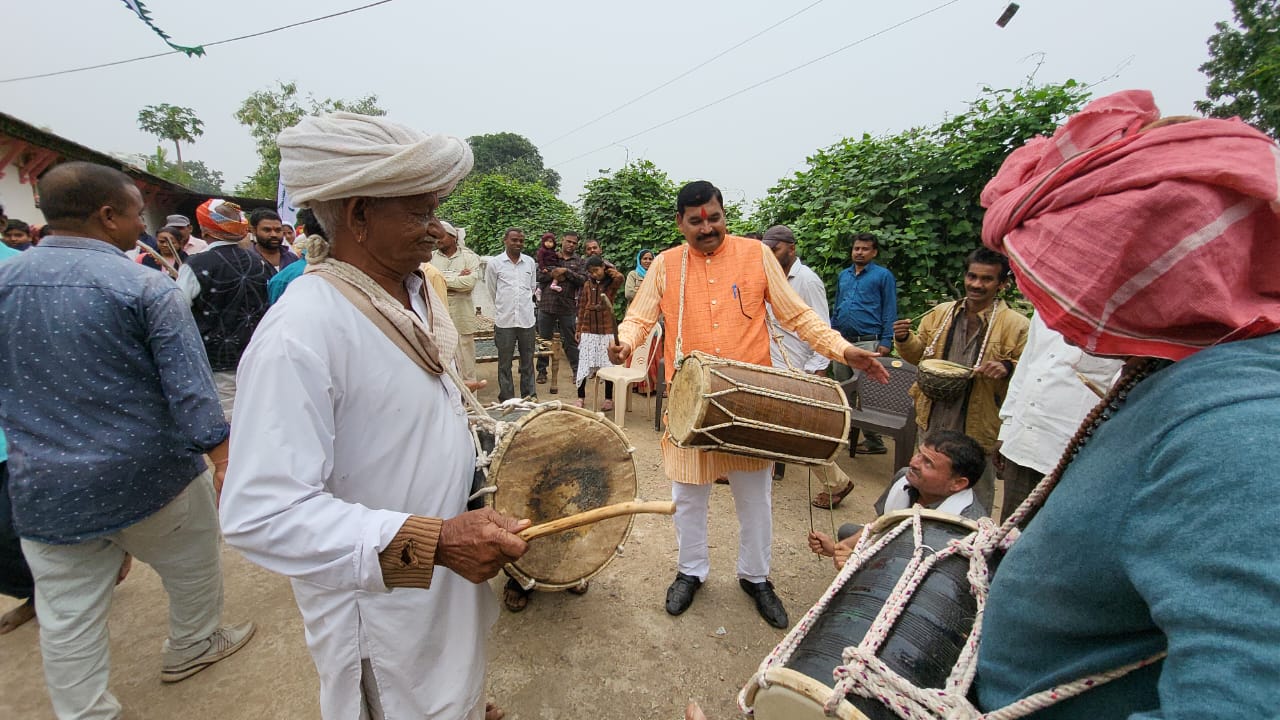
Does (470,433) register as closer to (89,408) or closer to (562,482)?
(562,482)

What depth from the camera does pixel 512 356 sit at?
734 cm

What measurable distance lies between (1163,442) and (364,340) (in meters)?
1.54

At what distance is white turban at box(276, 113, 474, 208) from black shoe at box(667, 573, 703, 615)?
2.65m

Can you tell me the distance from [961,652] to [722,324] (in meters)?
2.02

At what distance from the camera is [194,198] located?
67.6 feet

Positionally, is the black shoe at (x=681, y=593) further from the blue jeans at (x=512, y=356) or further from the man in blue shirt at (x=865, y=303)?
the blue jeans at (x=512, y=356)

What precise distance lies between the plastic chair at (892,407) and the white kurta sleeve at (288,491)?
3.91 m

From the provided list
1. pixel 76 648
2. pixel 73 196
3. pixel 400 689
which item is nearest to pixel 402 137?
pixel 400 689

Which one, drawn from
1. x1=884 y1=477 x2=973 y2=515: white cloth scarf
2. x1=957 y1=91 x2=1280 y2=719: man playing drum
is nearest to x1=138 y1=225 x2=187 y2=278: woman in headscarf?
x1=884 y1=477 x2=973 y2=515: white cloth scarf

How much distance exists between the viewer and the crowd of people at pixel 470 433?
0.67m

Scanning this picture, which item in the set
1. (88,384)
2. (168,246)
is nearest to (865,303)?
(88,384)

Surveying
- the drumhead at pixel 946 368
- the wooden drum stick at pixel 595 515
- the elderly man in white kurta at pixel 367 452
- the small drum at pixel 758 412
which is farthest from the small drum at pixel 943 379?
the elderly man in white kurta at pixel 367 452

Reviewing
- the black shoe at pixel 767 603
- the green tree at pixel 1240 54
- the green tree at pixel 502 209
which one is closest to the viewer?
the black shoe at pixel 767 603

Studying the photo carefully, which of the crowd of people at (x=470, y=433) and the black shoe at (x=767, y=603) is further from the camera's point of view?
the black shoe at (x=767, y=603)
